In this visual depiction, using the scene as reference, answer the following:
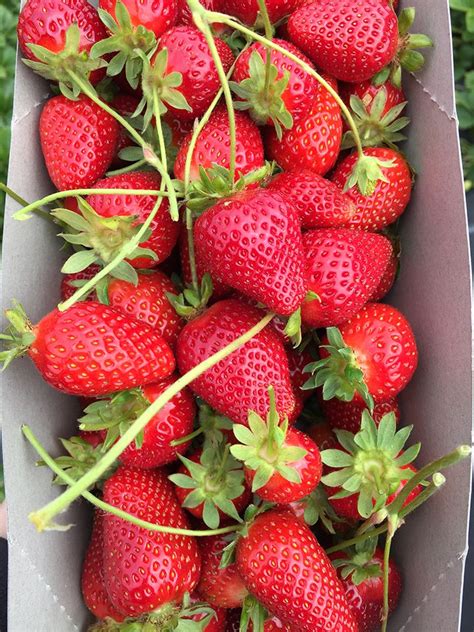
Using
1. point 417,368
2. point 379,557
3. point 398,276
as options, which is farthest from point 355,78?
point 379,557

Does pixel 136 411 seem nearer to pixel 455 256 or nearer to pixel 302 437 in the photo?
pixel 302 437

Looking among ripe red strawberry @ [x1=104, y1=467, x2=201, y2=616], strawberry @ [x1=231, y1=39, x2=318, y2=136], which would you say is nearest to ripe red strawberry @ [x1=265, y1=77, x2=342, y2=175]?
strawberry @ [x1=231, y1=39, x2=318, y2=136]

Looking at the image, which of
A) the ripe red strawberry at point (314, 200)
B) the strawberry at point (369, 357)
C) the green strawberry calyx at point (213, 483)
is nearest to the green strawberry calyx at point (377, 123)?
the ripe red strawberry at point (314, 200)

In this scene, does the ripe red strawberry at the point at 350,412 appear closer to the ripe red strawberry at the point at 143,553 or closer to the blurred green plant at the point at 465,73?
the ripe red strawberry at the point at 143,553

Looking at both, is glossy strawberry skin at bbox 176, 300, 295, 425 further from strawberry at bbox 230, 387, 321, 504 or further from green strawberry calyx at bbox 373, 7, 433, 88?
green strawberry calyx at bbox 373, 7, 433, 88

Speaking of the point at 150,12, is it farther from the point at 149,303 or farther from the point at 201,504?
the point at 201,504

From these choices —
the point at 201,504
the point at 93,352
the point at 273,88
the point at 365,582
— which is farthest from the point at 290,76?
the point at 365,582
